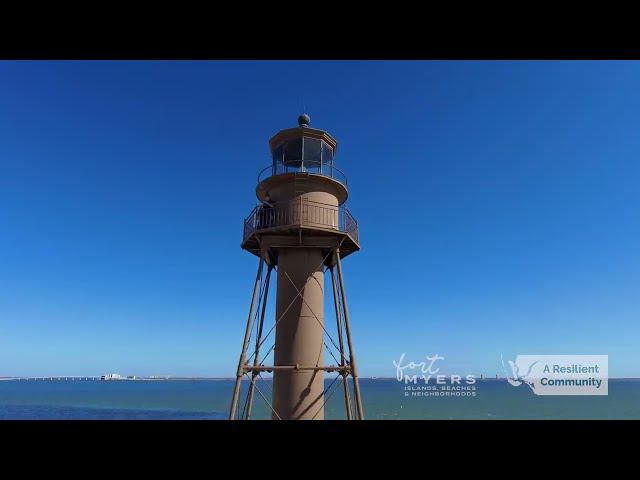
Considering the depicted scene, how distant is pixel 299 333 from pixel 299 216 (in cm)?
450

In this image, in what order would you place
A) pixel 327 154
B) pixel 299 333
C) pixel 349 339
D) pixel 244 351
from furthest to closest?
pixel 327 154
pixel 299 333
pixel 349 339
pixel 244 351

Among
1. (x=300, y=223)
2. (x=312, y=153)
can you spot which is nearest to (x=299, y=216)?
(x=300, y=223)

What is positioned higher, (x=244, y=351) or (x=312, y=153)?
(x=312, y=153)

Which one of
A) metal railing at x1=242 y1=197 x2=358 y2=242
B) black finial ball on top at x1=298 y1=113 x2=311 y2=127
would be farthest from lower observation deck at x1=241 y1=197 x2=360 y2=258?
black finial ball on top at x1=298 y1=113 x2=311 y2=127

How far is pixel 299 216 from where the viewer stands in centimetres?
1630

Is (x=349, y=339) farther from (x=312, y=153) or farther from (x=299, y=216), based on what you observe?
(x=312, y=153)

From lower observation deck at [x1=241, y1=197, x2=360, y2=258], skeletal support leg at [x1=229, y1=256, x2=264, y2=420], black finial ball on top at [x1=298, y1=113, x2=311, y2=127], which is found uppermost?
black finial ball on top at [x1=298, y1=113, x2=311, y2=127]

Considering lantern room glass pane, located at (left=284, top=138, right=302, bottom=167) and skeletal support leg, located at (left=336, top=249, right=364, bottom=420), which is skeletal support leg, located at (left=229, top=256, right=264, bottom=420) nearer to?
skeletal support leg, located at (left=336, top=249, right=364, bottom=420)

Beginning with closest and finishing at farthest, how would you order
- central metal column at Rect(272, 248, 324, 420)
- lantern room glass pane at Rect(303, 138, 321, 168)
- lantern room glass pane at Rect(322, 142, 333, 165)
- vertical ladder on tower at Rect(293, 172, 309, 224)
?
1. central metal column at Rect(272, 248, 324, 420)
2. vertical ladder on tower at Rect(293, 172, 309, 224)
3. lantern room glass pane at Rect(303, 138, 321, 168)
4. lantern room glass pane at Rect(322, 142, 333, 165)

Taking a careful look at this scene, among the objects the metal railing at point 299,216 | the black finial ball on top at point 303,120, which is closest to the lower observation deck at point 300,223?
the metal railing at point 299,216

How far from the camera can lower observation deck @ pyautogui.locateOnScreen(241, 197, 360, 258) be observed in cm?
1614

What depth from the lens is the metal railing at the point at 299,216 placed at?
16.3 metres

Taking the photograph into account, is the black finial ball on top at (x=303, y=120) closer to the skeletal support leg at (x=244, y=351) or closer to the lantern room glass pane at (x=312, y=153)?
the lantern room glass pane at (x=312, y=153)
